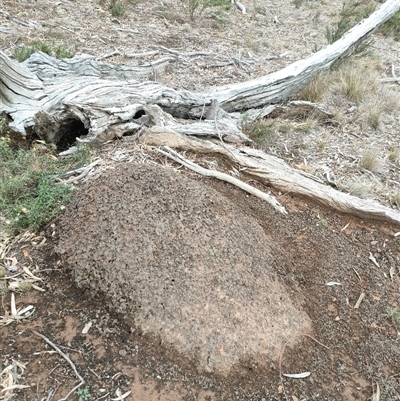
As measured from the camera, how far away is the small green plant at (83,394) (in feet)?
6.56

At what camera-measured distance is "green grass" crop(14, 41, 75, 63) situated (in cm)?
477

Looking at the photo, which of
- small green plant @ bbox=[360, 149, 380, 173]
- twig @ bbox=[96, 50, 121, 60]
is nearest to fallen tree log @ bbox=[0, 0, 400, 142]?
twig @ bbox=[96, 50, 121, 60]

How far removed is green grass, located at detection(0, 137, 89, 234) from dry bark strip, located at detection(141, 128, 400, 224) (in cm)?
71

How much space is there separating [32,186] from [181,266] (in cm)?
139

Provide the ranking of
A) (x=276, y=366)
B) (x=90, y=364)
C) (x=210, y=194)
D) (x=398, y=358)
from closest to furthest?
(x=90, y=364)
(x=276, y=366)
(x=398, y=358)
(x=210, y=194)

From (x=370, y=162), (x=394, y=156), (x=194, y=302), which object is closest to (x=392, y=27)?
(x=394, y=156)

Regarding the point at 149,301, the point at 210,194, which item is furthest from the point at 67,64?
the point at 149,301

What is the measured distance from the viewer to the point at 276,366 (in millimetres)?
2275

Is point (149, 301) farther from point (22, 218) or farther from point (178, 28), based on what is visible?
point (178, 28)

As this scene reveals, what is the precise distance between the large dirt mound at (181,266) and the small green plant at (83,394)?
407mm

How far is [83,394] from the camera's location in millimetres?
2012

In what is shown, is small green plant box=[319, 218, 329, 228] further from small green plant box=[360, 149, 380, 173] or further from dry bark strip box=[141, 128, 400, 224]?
small green plant box=[360, 149, 380, 173]

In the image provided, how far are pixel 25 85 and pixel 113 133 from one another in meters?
1.04

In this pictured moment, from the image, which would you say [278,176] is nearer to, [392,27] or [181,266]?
[181,266]
